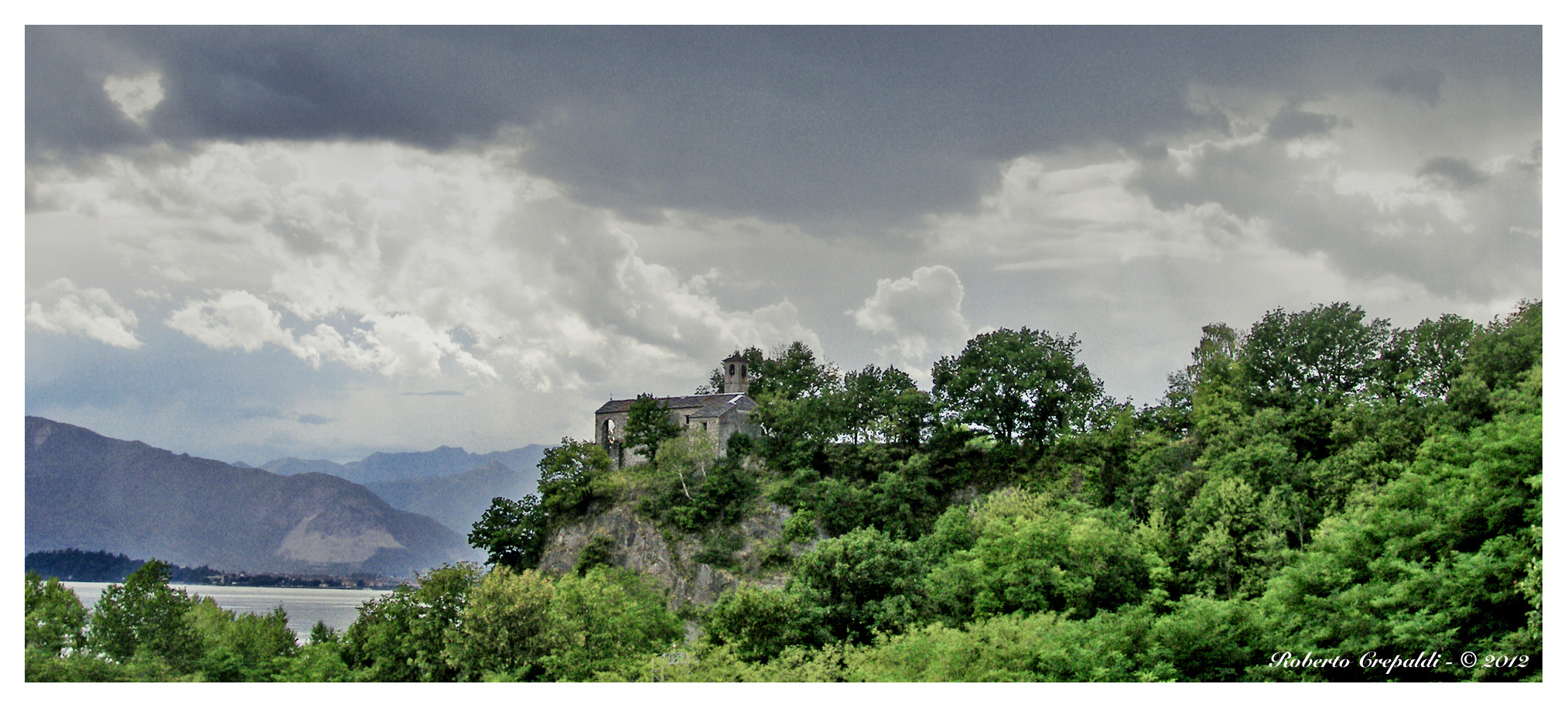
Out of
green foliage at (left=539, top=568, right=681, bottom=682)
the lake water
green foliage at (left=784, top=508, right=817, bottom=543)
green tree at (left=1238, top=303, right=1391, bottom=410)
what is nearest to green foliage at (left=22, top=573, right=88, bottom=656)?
the lake water

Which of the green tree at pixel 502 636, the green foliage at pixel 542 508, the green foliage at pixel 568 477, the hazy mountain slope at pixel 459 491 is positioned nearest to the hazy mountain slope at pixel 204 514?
the hazy mountain slope at pixel 459 491

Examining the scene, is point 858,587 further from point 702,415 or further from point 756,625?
point 702,415

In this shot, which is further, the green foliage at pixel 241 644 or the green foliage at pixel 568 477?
the green foliage at pixel 568 477

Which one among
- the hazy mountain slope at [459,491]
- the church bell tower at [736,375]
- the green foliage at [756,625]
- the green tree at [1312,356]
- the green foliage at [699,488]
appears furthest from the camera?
the church bell tower at [736,375]

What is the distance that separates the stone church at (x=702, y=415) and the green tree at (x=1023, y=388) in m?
9.89

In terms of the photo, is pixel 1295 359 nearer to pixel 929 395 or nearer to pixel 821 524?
pixel 929 395

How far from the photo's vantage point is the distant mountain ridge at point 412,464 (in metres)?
35.0

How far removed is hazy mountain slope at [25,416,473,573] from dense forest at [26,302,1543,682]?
3.89 metres

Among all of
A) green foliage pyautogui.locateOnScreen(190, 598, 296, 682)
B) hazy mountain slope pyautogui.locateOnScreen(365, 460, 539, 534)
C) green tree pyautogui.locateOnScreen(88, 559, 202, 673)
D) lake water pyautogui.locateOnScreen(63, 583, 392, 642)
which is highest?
hazy mountain slope pyautogui.locateOnScreen(365, 460, 539, 534)

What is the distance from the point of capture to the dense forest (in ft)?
54.1

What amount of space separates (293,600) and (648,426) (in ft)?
47.0

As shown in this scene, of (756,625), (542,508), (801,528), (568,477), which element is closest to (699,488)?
(801,528)

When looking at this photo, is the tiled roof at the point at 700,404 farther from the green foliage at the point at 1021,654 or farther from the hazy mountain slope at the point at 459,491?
the green foliage at the point at 1021,654

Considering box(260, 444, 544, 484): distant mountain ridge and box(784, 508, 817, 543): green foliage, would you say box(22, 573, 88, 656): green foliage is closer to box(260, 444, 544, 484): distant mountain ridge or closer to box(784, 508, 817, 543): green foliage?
box(260, 444, 544, 484): distant mountain ridge
